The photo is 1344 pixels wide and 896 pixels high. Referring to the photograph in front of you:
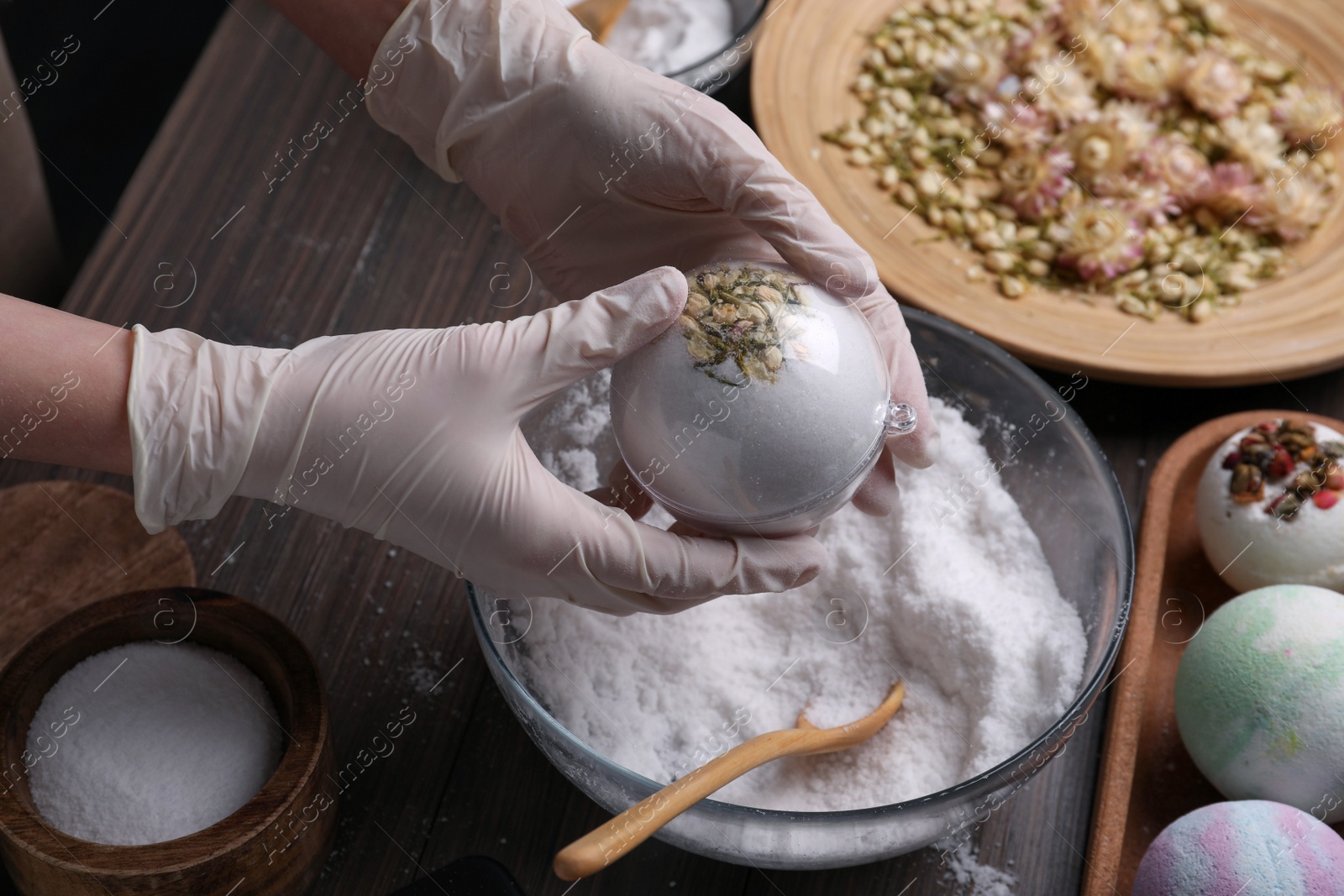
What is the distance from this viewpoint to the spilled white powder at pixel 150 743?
0.86 metres

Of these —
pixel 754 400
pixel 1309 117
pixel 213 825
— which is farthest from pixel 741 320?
pixel 1309 117

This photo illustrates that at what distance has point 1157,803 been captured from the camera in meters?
0.99

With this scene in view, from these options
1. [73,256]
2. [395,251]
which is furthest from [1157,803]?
[73,256]

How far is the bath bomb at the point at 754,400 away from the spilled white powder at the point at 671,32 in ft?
2.32

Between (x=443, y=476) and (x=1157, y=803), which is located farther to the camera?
(x=1157, y=803)

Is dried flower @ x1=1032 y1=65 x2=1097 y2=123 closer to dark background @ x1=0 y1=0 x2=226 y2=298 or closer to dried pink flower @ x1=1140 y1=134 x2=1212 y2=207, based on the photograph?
dried pink flower @ x1=1140 y1=134 x2=1212 y2=207

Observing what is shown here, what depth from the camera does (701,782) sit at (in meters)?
0.78

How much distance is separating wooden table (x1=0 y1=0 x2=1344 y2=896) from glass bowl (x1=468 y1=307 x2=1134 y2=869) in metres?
0.11

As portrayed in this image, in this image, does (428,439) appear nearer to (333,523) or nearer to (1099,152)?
(333,523)

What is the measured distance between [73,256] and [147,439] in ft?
3.92

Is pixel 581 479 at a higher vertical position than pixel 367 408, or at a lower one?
lower

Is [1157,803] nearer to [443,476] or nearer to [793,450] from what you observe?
[793,450]

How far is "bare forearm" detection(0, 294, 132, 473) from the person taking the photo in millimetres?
800

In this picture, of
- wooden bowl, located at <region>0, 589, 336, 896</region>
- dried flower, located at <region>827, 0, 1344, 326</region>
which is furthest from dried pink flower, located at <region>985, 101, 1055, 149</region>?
wooden bowl, located at <region>0, 589, 336, 896</region>
